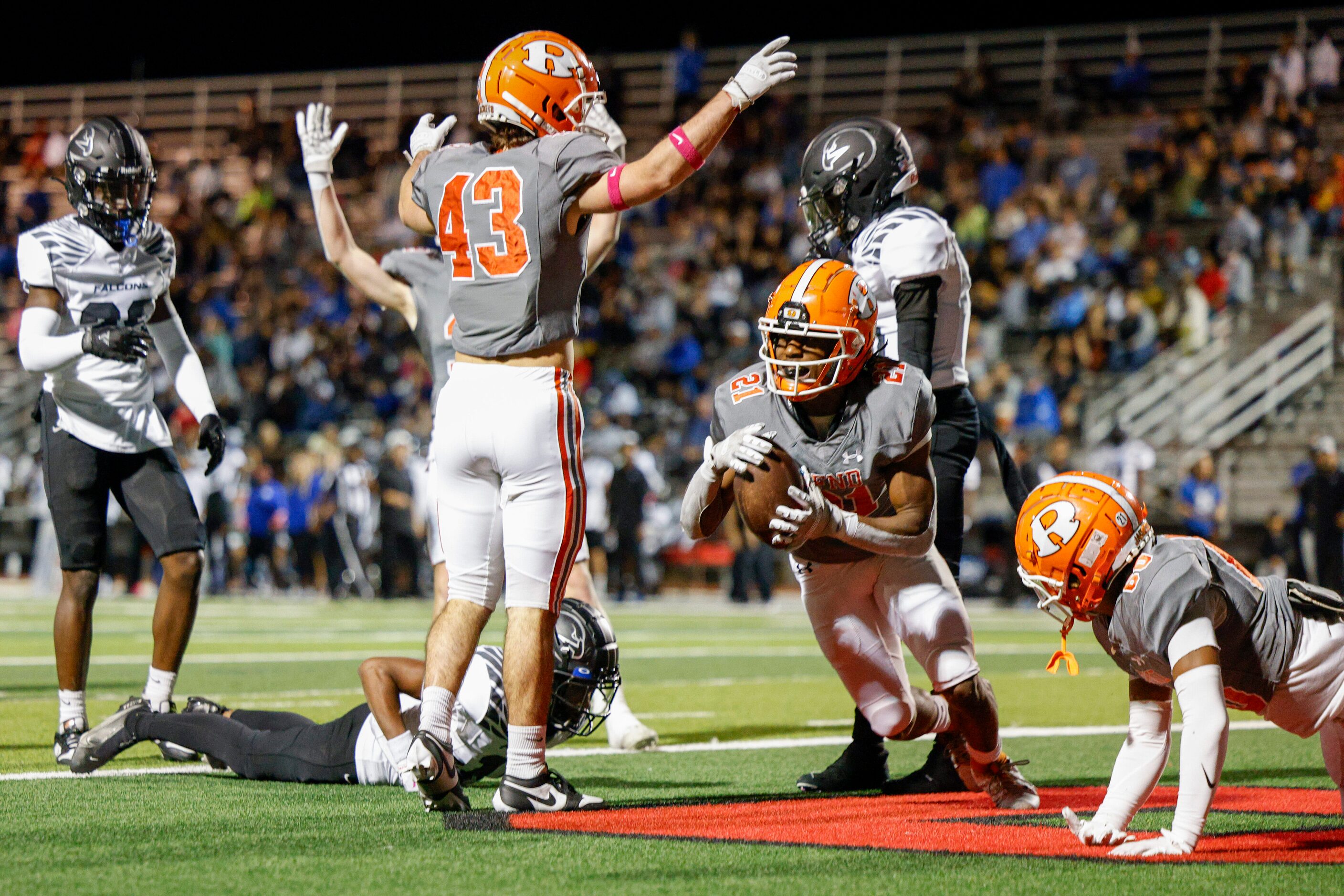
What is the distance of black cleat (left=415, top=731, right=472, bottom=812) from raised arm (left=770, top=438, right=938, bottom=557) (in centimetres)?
103

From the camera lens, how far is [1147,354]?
55.3ft

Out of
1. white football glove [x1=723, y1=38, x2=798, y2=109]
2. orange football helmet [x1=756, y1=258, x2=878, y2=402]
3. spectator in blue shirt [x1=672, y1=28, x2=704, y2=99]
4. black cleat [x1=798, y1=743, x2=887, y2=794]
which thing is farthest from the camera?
spectator in blue shirt [x1=672, y1=28, x2=704, y2=99]

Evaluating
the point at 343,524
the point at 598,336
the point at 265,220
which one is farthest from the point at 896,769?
the point at 265,220

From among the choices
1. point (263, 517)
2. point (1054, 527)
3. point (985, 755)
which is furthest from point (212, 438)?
point (263, 517)

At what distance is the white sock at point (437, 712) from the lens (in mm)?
4363

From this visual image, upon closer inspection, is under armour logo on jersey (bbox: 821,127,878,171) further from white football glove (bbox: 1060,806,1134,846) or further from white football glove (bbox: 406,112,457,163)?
white football glove (bbox: 1060,806,1134,846)

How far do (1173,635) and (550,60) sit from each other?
2324 millimetres

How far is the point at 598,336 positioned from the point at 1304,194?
8.22 meters

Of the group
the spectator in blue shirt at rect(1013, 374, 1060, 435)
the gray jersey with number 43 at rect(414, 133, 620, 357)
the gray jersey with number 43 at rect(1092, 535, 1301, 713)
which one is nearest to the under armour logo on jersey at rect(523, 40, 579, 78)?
the gray jersey with number 43 at rect(414, 133, 620, 357)

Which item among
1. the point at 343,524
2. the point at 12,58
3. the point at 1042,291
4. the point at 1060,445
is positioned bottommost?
the point at 343,524

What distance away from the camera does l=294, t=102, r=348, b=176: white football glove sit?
5.89m

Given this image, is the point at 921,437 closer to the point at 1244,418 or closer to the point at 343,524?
the point at 1244,418

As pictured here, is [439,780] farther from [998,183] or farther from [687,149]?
[998,183]

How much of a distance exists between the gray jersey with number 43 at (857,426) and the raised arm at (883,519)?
4 centimetres
